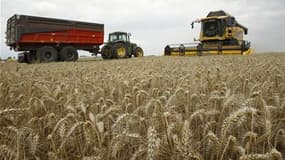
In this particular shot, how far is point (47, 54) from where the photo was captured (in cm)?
1728

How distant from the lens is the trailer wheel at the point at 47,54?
55.2ft

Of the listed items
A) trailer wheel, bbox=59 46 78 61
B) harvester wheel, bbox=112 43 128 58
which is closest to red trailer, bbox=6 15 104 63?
trailer wheel, bbox=59 46 78 61

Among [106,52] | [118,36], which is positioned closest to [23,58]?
[106,52]

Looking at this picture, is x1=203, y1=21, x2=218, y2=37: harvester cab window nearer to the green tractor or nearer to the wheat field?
the green tractor

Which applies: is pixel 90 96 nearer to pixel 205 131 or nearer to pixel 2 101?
pixel 2 101

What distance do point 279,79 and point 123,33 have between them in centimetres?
1912

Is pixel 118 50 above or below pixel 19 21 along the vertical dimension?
below

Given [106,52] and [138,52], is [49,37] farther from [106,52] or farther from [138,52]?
[138,52]

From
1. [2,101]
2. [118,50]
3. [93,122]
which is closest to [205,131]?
[93,122]

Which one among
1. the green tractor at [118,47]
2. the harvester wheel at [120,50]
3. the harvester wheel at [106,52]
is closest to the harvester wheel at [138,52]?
the green tractor at [118,47]

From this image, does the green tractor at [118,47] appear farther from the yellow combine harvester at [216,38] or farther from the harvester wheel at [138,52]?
the yellow combine harvester at [216,38]

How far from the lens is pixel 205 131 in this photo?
1.64 m

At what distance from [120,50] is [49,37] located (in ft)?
17.6

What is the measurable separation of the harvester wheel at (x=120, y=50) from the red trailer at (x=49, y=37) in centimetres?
130
